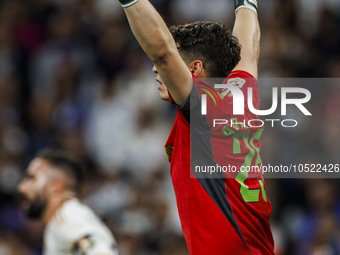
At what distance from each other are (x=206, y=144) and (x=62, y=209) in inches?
90.0

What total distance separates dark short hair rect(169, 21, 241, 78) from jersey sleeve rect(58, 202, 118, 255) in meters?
1.89

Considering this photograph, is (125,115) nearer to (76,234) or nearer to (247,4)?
(76,234)

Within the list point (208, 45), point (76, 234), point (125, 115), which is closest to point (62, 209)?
point (76, 234)

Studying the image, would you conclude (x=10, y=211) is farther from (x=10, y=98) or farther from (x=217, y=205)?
(x=217, y=205)

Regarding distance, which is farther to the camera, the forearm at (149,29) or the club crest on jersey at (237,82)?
the club crest on jersey at (237,82)

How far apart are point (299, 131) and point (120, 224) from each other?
3.08m

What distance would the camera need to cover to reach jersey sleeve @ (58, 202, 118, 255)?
3732 millimetres

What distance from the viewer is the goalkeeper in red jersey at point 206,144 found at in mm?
2211

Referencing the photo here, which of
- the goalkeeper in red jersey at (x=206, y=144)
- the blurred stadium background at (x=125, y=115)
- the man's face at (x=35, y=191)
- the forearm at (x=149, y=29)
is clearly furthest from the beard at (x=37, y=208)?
the forearm at (x=149, y=29)

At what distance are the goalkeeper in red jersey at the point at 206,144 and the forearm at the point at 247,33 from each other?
0.40 meters

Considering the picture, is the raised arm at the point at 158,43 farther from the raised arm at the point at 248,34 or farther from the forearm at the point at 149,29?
the raised arm at the point at 248,34

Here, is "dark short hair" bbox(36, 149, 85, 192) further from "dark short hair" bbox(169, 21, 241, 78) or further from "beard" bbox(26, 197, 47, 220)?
"dark short hair" bbox(169, 21, 241, 78)

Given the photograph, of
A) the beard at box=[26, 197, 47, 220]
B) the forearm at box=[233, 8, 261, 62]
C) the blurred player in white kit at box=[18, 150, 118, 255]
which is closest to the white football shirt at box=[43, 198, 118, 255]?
the blurred player in white kit at box=[18, 150, 118, 255]

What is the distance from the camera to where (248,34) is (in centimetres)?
323
